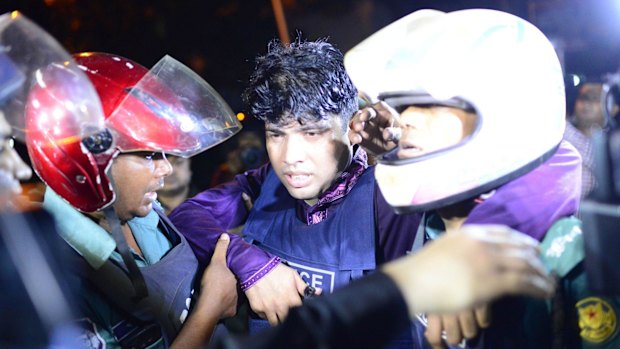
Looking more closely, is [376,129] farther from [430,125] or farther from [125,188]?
[125,188]

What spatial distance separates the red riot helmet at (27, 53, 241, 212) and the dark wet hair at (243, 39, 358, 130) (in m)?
0.25

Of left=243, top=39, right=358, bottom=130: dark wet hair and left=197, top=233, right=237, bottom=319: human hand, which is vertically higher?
left=243, top=39, right=358, bottom=130: dark wet hair

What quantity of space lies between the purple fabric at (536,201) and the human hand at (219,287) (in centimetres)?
Result: 132

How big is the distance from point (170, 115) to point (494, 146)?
161 centimetres

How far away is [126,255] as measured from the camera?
106 inches

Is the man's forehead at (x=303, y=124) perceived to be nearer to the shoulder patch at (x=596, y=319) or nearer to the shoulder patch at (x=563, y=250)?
the shoulder patch at (x=563, y=250)

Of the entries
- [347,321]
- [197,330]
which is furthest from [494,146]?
[197,330]

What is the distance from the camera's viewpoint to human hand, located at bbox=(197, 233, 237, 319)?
9.39ft

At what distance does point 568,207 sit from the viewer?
1.95 m

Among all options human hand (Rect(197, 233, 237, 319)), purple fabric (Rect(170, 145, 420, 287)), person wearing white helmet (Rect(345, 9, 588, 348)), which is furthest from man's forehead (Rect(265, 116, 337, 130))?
person wearing white helmet (Rect(345, 9, 588, 348))

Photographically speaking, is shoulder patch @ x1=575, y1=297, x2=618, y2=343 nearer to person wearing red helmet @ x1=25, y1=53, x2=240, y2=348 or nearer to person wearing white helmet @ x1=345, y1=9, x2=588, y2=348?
person wearing white helmet @ x1=345, y1=9, x2=588, y2=348

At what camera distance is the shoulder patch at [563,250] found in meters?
1.89

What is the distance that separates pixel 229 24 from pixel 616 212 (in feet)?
38.8

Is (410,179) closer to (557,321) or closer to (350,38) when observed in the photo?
(557,321)
